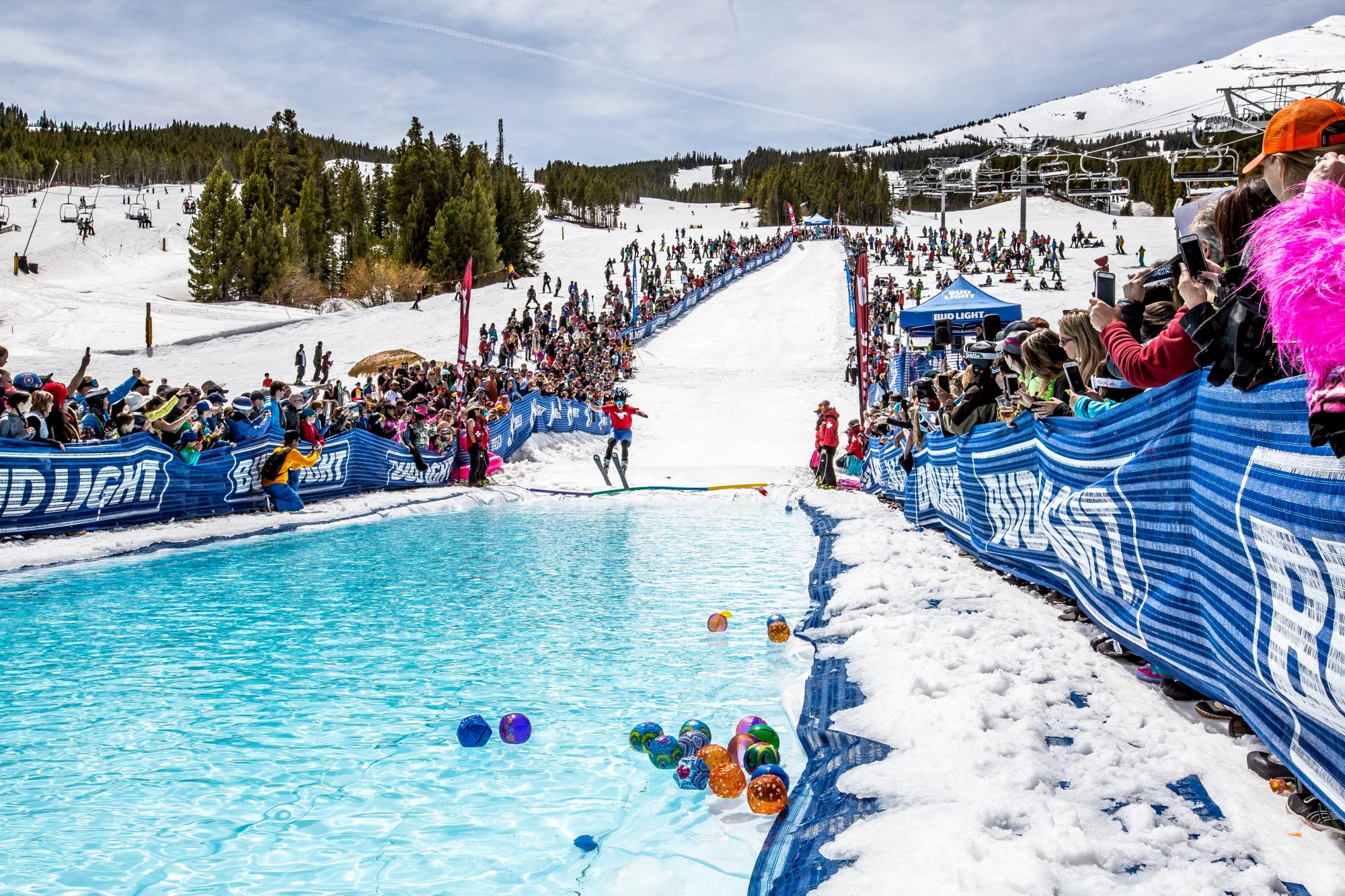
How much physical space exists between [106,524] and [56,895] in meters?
8.53

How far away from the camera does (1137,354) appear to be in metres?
3.86

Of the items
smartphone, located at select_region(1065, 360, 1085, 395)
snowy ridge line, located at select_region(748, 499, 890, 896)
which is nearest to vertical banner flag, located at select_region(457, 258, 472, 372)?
smartphone, located at select_region(1065, 360, 1085, 395)

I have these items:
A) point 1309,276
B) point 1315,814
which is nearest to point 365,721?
point 1315,814

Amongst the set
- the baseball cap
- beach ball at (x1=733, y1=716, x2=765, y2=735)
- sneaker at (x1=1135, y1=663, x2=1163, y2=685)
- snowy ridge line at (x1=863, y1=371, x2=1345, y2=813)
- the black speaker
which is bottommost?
beach ball at (x1=733, y1=716, x2=765, y2=735)

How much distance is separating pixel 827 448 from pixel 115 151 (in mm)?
149630

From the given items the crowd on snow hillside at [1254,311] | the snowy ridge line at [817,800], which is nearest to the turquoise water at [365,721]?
the snowy ridge line at [817,800]

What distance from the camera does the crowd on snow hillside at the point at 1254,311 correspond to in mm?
2322

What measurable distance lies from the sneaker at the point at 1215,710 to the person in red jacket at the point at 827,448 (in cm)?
1421

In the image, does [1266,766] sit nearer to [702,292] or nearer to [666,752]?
[666,752]

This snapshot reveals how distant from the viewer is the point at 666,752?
4137 mm

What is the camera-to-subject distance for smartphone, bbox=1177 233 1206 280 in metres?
3.32

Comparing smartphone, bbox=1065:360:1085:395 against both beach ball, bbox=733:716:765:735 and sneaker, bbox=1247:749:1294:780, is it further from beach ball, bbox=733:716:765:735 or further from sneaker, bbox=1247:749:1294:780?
beach ball, bbox=733:716:765:735

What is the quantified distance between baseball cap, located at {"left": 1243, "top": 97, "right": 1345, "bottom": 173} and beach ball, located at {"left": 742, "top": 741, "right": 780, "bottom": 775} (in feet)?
9.61

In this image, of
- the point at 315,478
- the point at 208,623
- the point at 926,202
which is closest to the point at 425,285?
the point at 315,478
